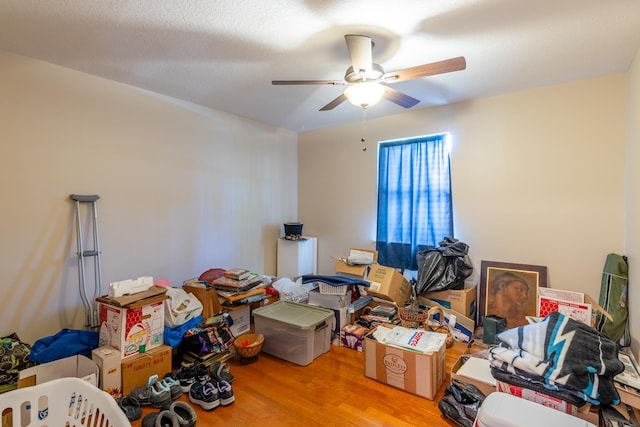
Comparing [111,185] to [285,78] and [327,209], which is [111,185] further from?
[327,209]

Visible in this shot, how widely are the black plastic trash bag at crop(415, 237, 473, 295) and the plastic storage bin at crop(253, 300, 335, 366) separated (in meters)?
1.07

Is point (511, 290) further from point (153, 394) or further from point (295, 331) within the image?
point (153, 394)

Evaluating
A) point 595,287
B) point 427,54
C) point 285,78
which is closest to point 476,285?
point 595,287

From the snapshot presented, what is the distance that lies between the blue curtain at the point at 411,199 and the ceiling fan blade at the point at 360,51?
5.98 feet

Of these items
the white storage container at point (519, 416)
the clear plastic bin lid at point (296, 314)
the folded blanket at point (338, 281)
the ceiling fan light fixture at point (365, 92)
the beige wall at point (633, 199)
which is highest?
the ceiling fan light fixture at point (365, 92)

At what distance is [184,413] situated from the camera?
76.0 inches

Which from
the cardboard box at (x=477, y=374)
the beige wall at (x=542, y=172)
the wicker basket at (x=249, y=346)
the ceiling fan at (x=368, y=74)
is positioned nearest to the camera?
the ceiling fan at (x=368, y=74)

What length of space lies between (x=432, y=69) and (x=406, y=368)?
2021 millimetres

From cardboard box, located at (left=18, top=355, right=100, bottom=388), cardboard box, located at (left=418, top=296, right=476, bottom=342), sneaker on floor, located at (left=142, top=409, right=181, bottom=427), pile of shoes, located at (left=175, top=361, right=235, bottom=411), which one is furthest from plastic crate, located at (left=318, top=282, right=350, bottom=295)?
cardboard box, located at (left=18, top=355, right=100, bottom=388)

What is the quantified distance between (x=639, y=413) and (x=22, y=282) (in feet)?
13.7

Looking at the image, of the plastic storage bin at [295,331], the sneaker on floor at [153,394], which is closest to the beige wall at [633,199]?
the plastic storage bin at [295,331]

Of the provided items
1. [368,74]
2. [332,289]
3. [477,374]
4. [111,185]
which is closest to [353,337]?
[332,289]

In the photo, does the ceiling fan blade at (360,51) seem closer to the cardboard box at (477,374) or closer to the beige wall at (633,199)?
the beige wall at (633,199)

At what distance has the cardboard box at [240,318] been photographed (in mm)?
2996
